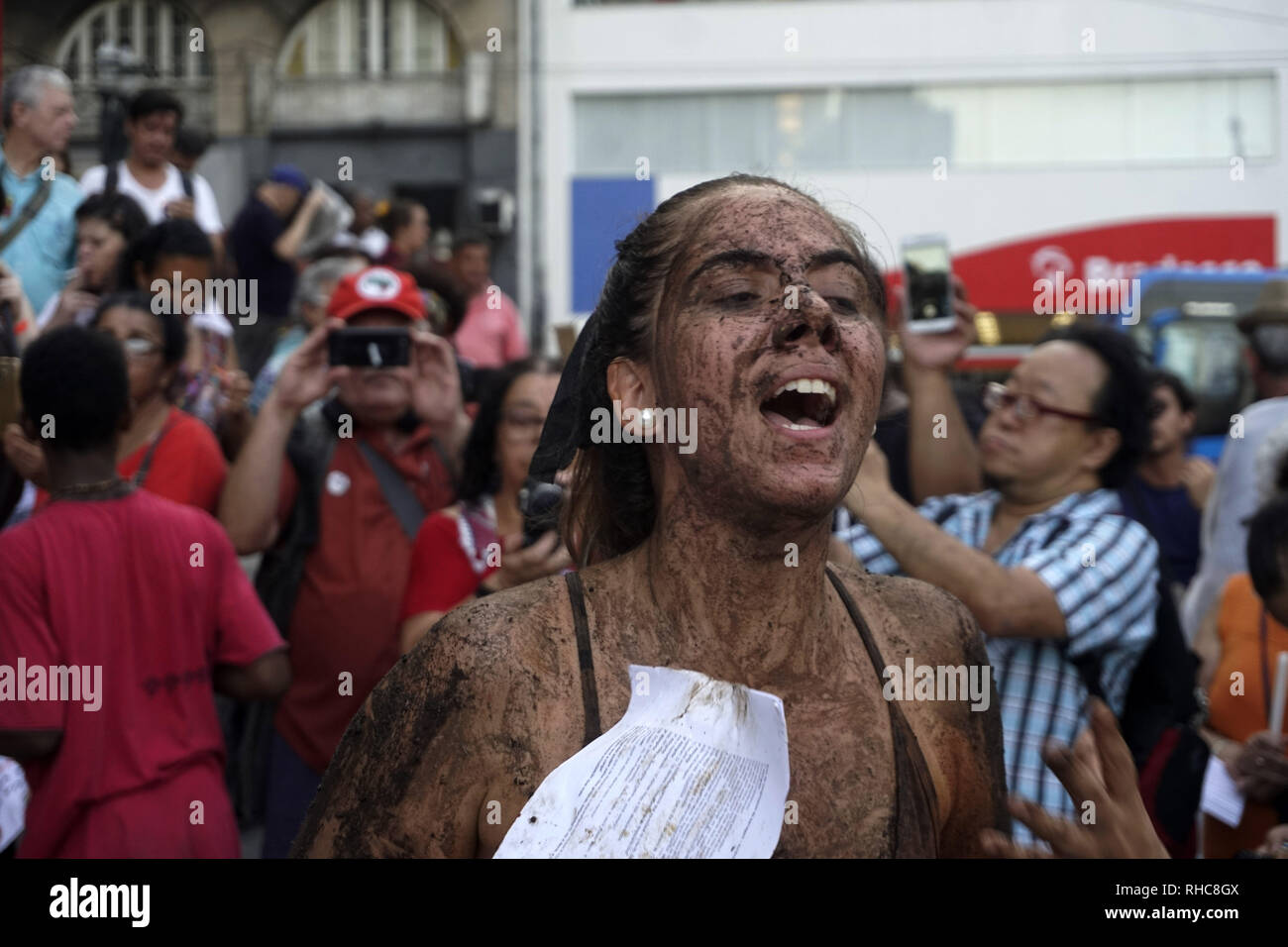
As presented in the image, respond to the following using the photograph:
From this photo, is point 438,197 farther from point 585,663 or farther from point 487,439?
point 585,663

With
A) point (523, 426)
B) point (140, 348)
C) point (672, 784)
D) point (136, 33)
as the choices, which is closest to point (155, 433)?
point (140, 348)

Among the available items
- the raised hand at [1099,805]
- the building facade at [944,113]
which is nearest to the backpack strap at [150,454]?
the raised hand at [1099,805]

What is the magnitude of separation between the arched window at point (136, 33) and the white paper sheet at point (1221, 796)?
23.8m

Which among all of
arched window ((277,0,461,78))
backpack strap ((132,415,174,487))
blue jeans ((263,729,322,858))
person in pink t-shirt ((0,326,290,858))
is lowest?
blue jeans ((263,729,322,858))

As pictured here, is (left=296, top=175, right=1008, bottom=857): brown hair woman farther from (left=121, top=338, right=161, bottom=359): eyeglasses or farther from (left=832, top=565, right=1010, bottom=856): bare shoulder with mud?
(left=121, top=338, right=161, bottom=359): eyeglasses

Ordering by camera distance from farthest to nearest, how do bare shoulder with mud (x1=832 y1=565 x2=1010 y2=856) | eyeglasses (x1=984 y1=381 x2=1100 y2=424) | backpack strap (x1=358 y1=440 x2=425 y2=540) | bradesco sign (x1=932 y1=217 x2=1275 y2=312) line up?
bradesco sign (x1=932 y1=217 x2=1275 y2=312)
backpack strap (x1=358 y1=440 x2=425 y2=540)
eyeglasses (x1=984 y1=381 x2=1100 y2=424)
bare shoulder with mud (x1=832 y1=565 x2=1010 y2=856)

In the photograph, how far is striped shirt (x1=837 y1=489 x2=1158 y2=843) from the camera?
129 inches

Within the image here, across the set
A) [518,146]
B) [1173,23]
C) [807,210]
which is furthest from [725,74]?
[807,210]

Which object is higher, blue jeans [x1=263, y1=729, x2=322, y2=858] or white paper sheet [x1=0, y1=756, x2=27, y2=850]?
white paper sheet [x1=0, y1=756, x2=27, y2=850]

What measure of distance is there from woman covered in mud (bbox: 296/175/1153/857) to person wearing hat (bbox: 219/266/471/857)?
204 centimetres

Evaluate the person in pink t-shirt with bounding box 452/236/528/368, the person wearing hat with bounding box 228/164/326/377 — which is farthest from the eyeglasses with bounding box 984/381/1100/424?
the person wearing hat with bounding box 228/164/326/377

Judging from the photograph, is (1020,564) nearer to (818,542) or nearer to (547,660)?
(818,542)

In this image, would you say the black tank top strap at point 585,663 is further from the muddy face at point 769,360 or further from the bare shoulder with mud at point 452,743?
the muddy face at point 769,360
